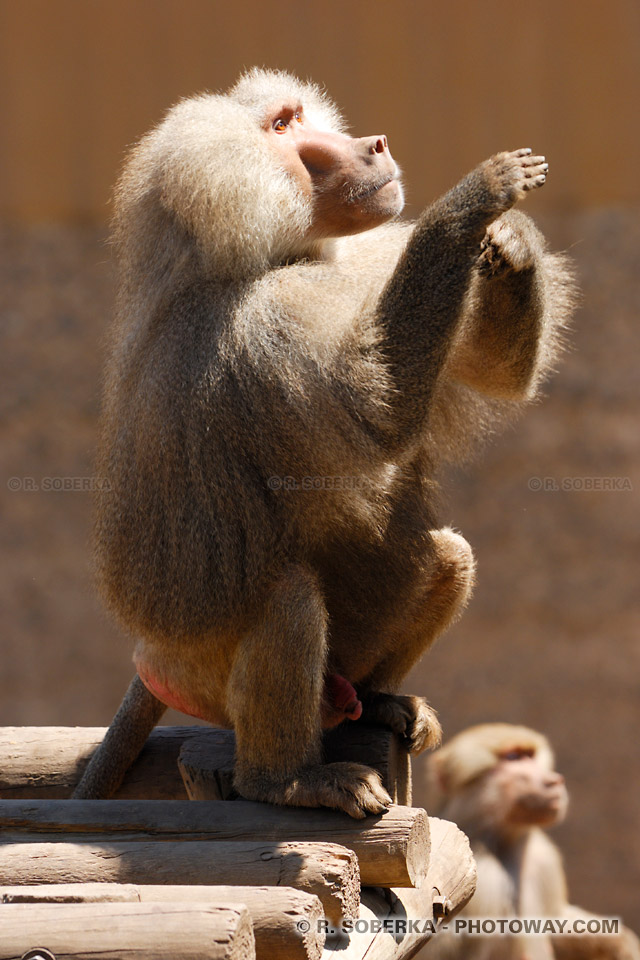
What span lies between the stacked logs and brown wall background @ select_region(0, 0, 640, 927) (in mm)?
2871

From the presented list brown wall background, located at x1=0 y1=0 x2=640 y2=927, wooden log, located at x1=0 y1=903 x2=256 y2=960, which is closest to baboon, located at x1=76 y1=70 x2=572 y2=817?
wooden log, located at x1=0 y1=903 x2=256 y2=960

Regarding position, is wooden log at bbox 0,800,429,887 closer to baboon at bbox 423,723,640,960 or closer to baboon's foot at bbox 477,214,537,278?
baboon's foot at bbox 477,214,537,278

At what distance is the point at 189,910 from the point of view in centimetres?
174

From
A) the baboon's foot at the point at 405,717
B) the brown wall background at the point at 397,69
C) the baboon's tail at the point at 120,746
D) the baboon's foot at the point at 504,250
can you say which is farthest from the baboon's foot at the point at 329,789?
the brown wall background at the point at 397,69

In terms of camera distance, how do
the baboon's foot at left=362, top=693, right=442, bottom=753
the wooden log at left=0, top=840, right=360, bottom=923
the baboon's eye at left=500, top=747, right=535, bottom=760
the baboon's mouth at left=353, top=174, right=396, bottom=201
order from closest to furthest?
the wooden log at left=0, top=840, right=360, bottom=923
the baboon's mouth at left=353, top=174, right=396, bottom=201
the baboon's foot at left=362, top=693, right=442, bottom=753
the baboon's eye at left=500, top=747, right=535, bottom=760

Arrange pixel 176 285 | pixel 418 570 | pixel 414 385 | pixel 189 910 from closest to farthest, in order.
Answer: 1. pixel 189 910
2. pixel 414 385
3. pixel 176 285
4. pixel 418 570

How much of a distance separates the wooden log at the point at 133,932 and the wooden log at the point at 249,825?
54 cm

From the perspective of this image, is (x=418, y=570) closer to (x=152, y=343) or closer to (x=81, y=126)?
(x=152, y=343)

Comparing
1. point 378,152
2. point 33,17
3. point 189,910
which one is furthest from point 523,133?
point 189,910

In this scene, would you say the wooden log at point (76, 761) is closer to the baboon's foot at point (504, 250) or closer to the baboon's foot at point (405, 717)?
the baboon's foot at point (405, 717)

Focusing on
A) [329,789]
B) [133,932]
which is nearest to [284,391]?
[329,789]

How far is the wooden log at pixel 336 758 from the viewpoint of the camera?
2.67 meters

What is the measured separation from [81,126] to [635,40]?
2.74 m

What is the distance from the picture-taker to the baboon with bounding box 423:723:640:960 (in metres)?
4.44
